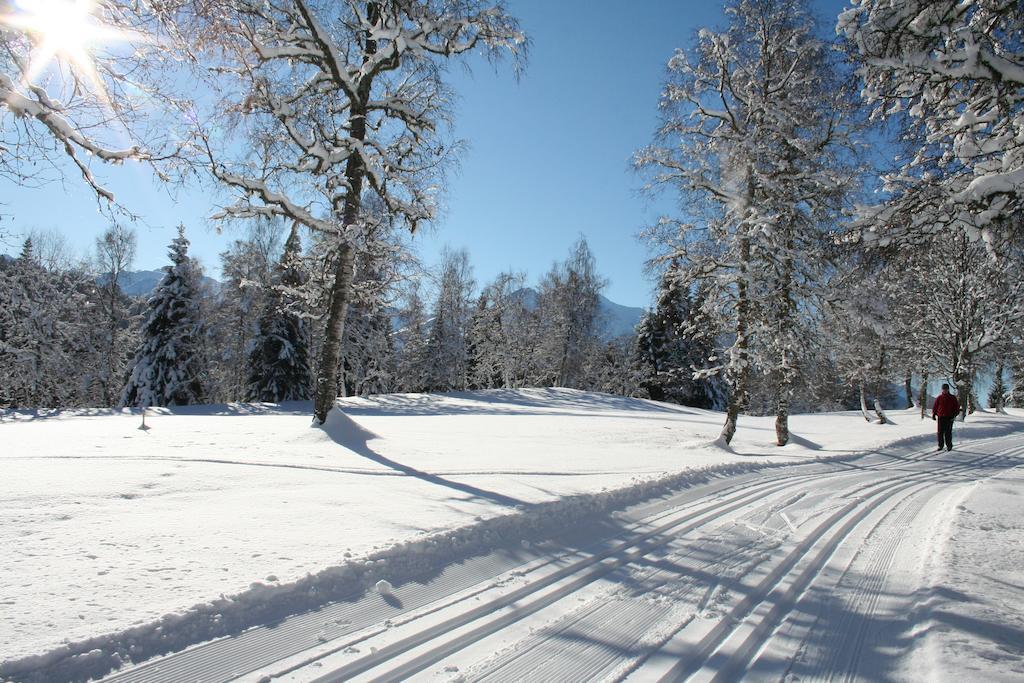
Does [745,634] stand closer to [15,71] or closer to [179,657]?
[179,657]

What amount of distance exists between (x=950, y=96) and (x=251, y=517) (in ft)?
25.3

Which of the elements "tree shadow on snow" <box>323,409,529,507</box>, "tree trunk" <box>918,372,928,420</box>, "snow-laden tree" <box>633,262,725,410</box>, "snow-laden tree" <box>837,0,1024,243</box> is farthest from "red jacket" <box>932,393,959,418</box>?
"snow-laden tree" <box>633,262,725,410</box>

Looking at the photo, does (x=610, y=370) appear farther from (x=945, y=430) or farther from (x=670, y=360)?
(x=945, y=430)

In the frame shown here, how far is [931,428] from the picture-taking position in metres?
20.7

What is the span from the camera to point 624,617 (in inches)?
124

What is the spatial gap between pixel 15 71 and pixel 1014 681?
8470mm

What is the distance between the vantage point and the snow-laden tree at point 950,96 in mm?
4199

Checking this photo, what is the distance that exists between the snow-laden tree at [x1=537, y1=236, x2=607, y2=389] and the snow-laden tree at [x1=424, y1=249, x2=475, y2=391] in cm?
630

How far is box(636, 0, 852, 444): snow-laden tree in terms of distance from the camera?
36.9ft

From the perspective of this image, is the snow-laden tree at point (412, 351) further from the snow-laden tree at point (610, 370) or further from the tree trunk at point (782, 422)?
the tree trunk at point (782, 422)

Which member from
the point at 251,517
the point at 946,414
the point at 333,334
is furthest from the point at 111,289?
the point at 946,414

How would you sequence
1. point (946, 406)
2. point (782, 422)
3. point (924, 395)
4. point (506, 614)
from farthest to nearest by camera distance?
point (924, 395) → point (782, 422) → point (946, 406) → point (506, 614)

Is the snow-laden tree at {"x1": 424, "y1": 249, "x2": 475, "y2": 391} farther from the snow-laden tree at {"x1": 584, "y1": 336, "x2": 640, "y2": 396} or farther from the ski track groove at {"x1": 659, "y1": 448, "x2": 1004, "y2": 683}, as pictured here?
the ski track groove at {"x1": 659, "y1": 448, "x2": 1004, "y2": 683}

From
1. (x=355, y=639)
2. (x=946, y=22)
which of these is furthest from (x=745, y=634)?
(x=946, y=22)
